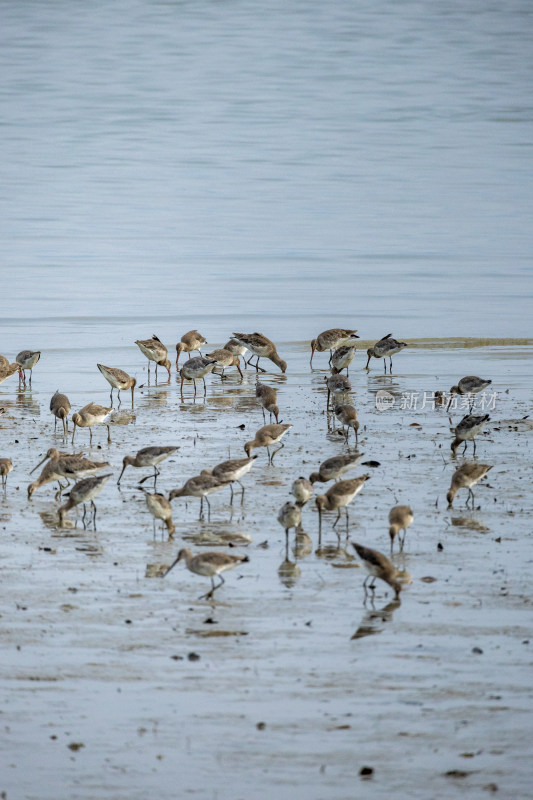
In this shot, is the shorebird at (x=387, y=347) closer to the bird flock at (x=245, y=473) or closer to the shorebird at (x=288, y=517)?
the bird flock at (x=245, y=473)

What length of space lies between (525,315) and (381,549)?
20.8 metres

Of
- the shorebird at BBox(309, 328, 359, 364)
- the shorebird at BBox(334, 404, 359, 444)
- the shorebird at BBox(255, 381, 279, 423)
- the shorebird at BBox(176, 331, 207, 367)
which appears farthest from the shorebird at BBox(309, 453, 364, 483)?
the shorebird at BBox(176, 331, 207, 367)

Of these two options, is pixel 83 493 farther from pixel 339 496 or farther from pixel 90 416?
pixel 90 416

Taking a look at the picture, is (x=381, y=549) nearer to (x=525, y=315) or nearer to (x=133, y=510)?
(x=133, y=510)

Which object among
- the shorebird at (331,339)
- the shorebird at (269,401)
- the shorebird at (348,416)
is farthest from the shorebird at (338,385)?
the shorebird at (331,339)

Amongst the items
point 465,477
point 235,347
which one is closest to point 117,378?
point 235,347

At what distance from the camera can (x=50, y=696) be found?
6645 millimetres

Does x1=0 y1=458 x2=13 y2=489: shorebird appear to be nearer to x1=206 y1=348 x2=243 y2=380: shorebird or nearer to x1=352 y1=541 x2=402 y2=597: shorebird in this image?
x1=352 y1=541 x2=402 y2=597: shorebird

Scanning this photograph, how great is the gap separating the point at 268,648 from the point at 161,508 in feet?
8.70

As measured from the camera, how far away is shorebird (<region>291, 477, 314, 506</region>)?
10.2 metres

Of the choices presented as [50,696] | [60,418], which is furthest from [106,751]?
[60,418]

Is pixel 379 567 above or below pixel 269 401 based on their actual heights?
below

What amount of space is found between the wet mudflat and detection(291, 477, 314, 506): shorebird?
0.24m

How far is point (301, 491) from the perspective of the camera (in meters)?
10.2
